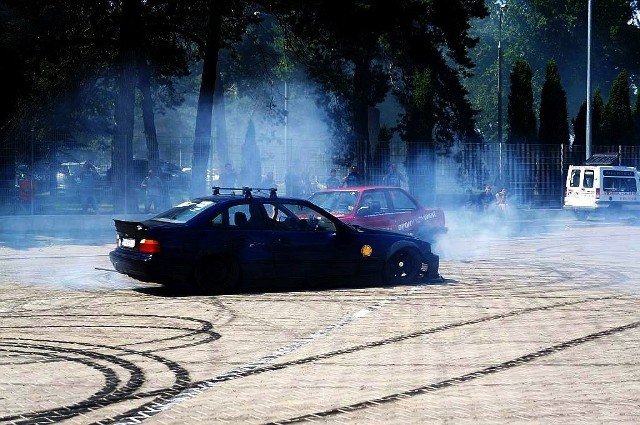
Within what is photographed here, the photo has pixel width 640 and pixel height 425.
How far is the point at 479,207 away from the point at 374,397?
86.0 feet

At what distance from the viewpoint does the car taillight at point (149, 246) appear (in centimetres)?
1277

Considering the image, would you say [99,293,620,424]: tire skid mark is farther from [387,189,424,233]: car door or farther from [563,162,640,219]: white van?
[563,162,640,219]: white van

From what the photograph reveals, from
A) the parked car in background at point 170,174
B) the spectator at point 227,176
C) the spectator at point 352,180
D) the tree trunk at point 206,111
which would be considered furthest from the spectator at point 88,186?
the spectator at point 352,180

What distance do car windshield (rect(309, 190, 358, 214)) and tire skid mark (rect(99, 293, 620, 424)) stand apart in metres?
5.38

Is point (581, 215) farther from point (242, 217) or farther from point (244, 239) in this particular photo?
point (244, 239)

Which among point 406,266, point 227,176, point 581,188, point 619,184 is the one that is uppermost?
point 227,176

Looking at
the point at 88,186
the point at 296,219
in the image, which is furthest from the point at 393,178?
the point at 296,219

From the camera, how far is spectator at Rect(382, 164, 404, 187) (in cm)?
2948

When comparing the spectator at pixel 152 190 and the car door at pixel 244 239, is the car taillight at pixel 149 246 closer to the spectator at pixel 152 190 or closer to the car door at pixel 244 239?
the car door at pixel 244 239

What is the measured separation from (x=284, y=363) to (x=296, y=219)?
570 cm

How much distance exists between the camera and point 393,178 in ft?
97.0

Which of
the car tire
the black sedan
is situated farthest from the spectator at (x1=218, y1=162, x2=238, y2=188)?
the black sedan

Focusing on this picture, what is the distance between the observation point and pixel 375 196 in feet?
60.0

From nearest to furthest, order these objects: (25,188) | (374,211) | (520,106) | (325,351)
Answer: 1. (325,351)
2. (374,211)
3. (25,188)
4. (520,106)
